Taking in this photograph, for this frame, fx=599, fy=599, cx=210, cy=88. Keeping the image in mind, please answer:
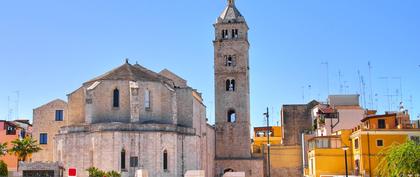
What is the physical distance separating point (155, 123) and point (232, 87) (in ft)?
61.2

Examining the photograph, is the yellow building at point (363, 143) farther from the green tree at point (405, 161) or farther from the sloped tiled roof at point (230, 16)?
the sloped tiled roof at point (230, 16)

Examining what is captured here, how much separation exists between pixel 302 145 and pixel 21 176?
1347 inches

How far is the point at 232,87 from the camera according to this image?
68.5 m

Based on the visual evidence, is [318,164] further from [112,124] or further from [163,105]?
[112,124]

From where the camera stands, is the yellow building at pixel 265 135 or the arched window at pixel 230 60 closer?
the arched window at pixel 230 60

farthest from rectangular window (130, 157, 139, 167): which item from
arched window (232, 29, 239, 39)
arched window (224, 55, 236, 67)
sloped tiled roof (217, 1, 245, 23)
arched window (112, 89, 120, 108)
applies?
sloped tiled roof (217, 1, 245, 23)

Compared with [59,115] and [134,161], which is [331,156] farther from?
[59,115]

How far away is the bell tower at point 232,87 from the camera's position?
67.4m

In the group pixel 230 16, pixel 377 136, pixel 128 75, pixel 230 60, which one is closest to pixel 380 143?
pixel 377 136

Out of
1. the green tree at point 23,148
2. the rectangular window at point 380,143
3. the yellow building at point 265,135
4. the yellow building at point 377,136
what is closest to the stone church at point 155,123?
the green tree at point 23,148

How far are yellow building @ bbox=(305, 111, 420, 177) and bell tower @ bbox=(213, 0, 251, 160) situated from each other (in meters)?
12.7

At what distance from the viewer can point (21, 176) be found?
155 feet

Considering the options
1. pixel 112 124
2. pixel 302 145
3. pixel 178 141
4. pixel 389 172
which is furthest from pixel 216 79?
pixel 389 172

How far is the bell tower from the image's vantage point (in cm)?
6738
